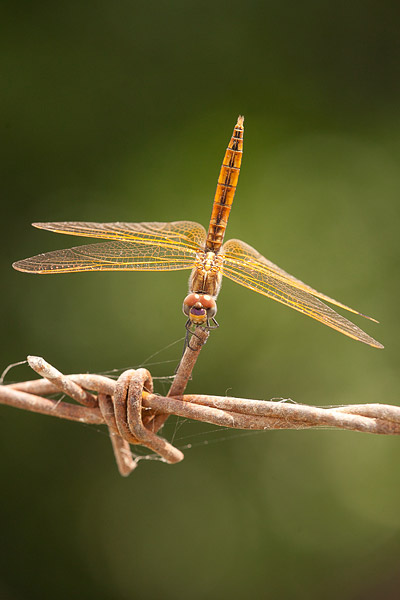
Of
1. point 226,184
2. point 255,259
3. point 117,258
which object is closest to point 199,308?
point 255,259

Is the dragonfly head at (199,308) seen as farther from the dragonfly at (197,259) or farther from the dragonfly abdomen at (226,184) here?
the dragonfly abdomen at (226,184)

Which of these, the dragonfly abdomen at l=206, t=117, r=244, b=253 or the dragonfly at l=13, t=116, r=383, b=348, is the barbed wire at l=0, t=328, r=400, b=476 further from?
the dragonfly abdomen at l=206, t=117, r=244, b=253

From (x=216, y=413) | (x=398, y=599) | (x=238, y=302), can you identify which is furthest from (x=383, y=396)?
(x=216, y=413)

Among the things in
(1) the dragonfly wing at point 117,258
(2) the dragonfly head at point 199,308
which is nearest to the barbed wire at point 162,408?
(2) the dragonfly head at point 199,308

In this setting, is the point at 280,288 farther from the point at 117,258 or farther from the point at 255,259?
the point at 117,258

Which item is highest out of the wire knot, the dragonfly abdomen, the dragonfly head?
the dragonfly abdomen

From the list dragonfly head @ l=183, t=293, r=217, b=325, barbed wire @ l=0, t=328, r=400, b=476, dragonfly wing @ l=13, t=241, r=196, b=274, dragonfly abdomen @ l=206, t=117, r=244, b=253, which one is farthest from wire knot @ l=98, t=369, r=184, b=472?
dragonfly abdomen @ l=206, t=117, r=244, b=253
